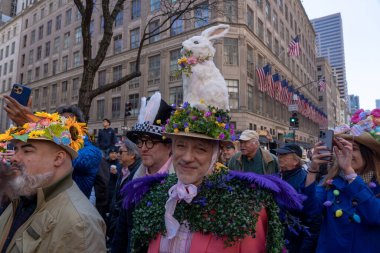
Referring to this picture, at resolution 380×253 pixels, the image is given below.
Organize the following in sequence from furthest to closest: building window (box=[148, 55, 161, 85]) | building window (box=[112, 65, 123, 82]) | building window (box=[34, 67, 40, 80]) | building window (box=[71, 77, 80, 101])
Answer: building window (box=[34, 67, 40, 80]) < building window (box=[71, 77, 80, 101]) < building window (box=[112, 65, 123, 82]) < building window (box=[148, 55, 161, 85])

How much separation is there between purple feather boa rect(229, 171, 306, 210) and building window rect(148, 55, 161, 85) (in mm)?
30083

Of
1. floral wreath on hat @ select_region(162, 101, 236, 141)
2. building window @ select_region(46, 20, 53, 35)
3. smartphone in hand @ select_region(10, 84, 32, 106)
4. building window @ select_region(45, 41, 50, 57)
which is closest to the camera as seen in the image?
floral wreath on hat @ select_region(162, 101, 236, 141)

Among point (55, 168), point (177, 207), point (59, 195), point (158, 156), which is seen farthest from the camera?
point (158, 156)

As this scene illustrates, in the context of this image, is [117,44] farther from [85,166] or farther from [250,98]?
[85,166]

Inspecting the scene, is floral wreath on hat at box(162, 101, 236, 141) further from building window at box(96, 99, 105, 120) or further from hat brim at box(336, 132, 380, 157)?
building window at box(96, 99, 105, 120)

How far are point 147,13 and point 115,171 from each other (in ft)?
96.8

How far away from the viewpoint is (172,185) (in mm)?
2215

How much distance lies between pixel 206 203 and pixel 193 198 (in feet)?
0.38

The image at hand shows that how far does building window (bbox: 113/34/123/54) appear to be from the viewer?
35.6m

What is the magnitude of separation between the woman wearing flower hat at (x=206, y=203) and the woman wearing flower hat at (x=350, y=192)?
69cm

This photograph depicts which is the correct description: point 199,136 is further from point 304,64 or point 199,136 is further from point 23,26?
point 23,26

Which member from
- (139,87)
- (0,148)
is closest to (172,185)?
(0,148)

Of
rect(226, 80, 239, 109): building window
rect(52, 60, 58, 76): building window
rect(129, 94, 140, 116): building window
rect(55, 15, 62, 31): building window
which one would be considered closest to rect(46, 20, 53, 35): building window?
rect(55, 15, 62, 31): building window

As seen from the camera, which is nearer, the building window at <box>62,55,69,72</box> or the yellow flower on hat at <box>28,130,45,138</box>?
the yellow flower on hat at <box>28,130,45,138</box>
